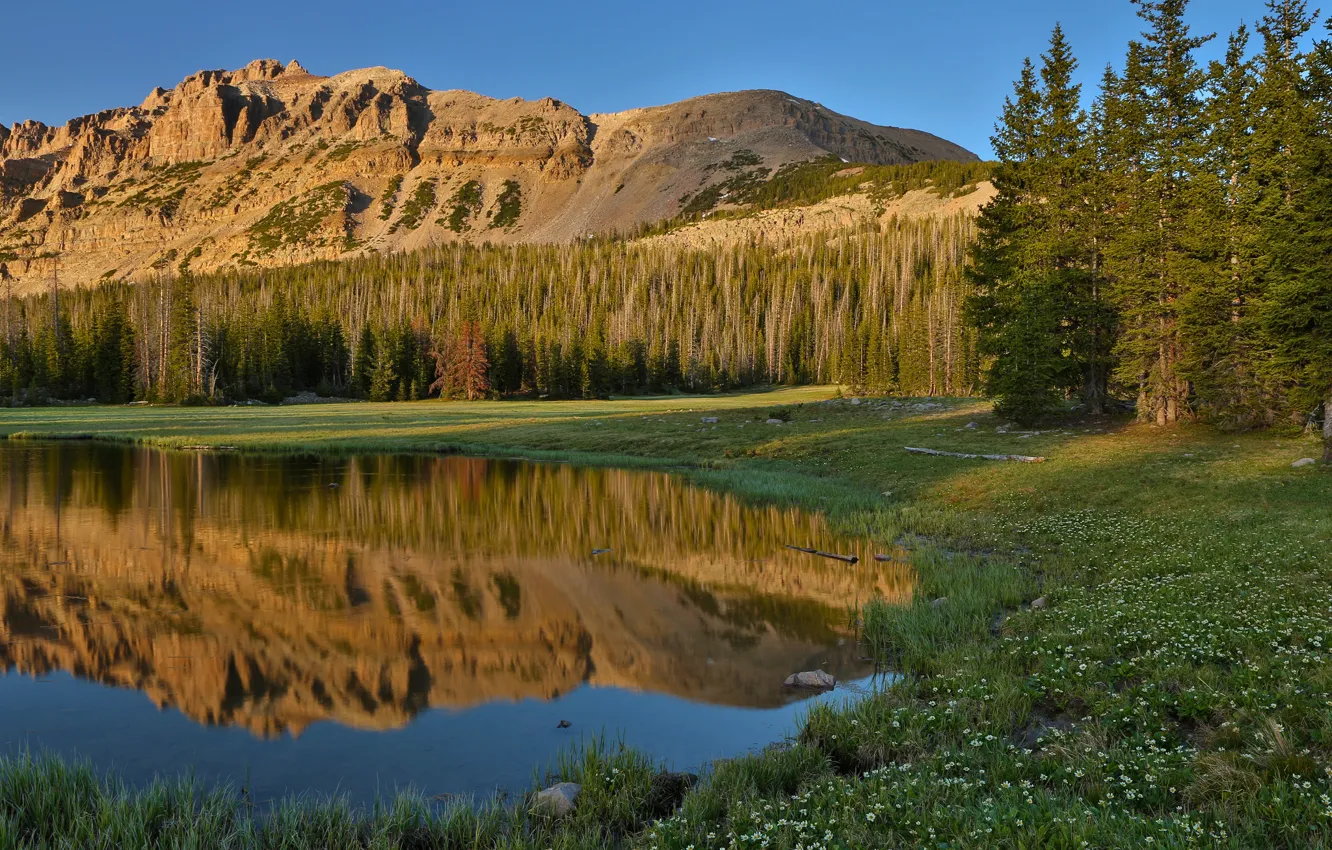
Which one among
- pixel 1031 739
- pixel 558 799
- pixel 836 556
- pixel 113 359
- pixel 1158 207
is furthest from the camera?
pixel 113 359

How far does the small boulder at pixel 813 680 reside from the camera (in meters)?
10.4

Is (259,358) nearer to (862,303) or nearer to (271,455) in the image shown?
(271,455)

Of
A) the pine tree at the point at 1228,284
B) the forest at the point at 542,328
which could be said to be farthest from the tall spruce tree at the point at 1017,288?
the forest at the point at 542,328

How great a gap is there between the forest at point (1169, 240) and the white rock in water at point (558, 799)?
25486 mm

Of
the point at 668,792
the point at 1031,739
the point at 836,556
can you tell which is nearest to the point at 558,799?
the point at 668,792

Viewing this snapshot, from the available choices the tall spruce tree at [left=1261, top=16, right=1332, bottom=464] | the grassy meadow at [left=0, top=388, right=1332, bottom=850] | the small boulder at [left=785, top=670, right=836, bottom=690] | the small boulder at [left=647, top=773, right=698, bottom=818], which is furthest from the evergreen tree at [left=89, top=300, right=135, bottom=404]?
the tall spruce tree at [left=1261, top=16, right=1332, bottom=464]

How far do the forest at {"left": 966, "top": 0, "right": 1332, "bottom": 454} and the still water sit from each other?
54.6ft

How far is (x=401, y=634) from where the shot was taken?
12.9 m

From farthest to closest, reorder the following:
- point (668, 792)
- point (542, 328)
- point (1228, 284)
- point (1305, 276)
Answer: point (542, 328)
point (1228, 284)
point (1305, 276)
point (668, 792)

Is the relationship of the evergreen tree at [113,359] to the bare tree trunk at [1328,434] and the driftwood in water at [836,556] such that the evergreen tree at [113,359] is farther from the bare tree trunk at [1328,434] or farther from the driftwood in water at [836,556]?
the bare tree trunk at [1328,434]

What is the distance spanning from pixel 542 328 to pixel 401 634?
11663 centimetres

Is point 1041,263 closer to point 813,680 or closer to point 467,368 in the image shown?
point 813,680

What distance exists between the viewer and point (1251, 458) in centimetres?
2273

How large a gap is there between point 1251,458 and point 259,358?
10762cm
